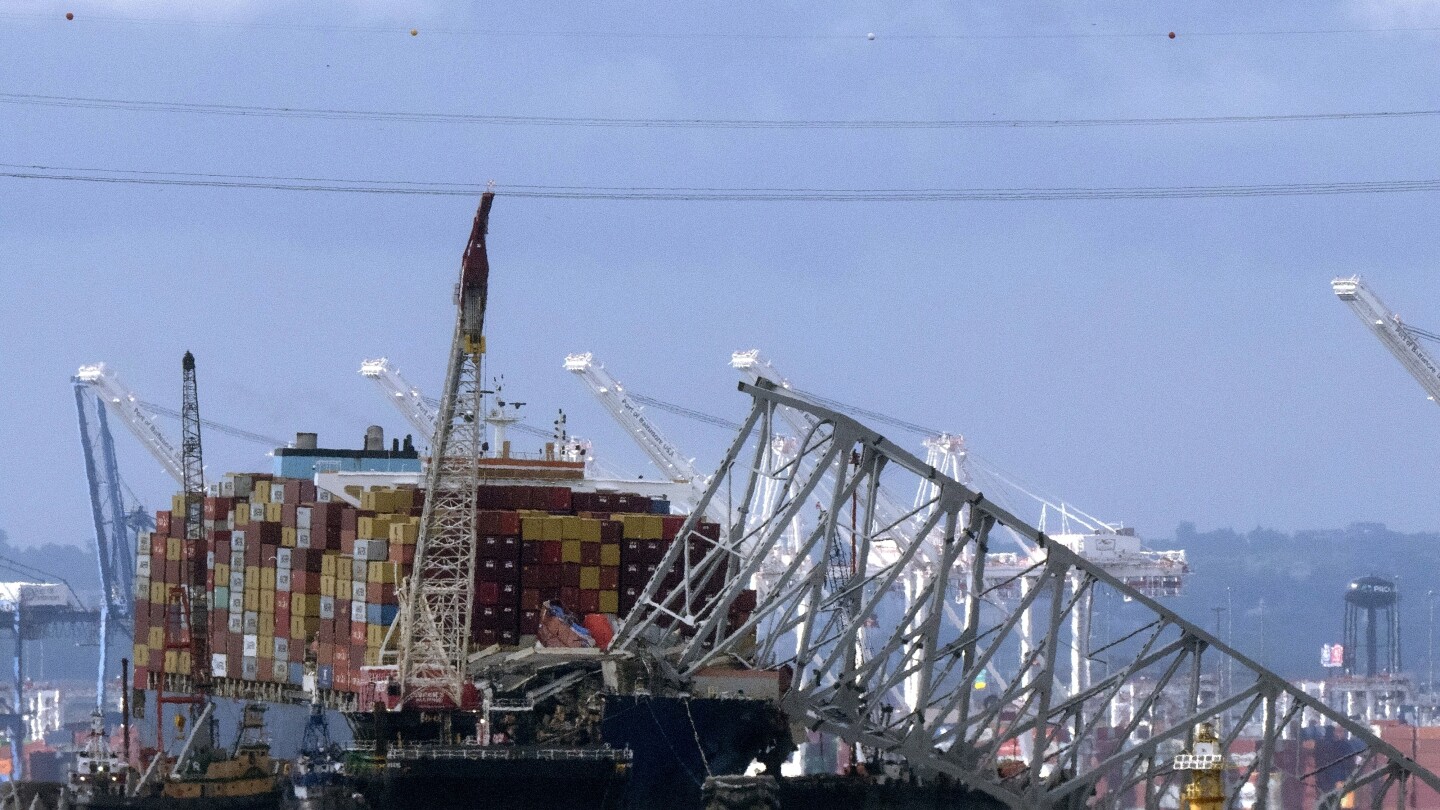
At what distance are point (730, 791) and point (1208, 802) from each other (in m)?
19.3

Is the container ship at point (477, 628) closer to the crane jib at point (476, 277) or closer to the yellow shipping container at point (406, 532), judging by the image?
the yellow shipping container at point (406, 532)

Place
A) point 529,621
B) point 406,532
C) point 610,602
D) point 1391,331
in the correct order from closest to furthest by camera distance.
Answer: point 529,621, point 406,532, point 610,602, point 1391,331

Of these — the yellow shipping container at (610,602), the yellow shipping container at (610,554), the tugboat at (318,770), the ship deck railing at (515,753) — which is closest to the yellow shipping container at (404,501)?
the tugboat at (318,770)

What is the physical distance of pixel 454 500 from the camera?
93.3 meters

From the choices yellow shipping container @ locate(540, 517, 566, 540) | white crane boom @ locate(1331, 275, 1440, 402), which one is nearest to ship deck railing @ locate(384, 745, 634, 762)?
yellow shipping container @ locate(540, 517, 566, 540)

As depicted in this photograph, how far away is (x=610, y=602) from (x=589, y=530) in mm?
3058

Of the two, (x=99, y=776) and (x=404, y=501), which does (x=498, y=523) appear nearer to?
(x=404, y=501)

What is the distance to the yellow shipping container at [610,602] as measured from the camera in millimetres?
96625

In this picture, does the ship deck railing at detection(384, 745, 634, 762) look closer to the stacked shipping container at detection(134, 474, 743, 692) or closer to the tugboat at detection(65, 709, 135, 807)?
the stacked shipping container at detection(134, 474, 743, 692)

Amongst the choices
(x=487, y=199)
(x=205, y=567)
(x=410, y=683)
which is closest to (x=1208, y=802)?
(x=410, y=683)

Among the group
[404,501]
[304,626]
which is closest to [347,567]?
[404,501]

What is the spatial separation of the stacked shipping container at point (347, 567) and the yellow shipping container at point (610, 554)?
0.04 metres

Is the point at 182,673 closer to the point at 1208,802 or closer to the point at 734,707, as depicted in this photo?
the point at 734,707

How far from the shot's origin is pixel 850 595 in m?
73.8
